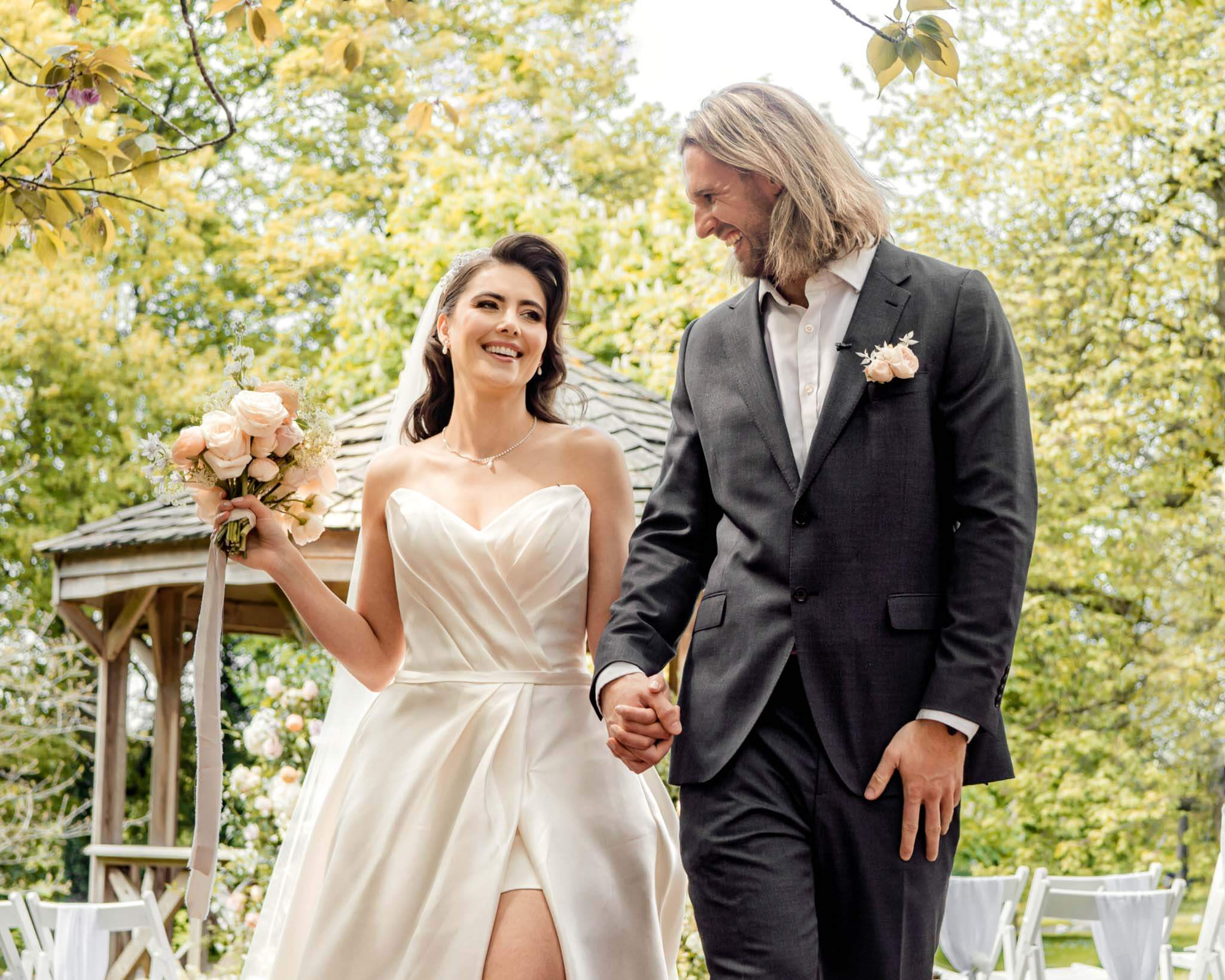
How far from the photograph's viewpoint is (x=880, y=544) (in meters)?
2.70

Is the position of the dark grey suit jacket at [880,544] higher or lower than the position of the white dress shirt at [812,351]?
lower

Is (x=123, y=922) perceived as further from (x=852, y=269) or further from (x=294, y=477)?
(x=852, y=269)

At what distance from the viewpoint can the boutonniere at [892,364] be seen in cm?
269

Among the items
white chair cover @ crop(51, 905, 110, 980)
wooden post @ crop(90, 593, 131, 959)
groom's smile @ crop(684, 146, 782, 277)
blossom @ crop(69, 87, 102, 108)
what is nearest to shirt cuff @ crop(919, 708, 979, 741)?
groom's smile @ crop(684, 146, 782, 277)

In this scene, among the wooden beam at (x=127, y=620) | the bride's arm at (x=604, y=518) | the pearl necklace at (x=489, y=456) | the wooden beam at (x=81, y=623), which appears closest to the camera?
the bride's arm at (x=604, y=518)

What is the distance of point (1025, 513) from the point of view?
8.72 feet

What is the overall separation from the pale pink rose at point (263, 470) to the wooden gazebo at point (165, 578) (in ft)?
14.8

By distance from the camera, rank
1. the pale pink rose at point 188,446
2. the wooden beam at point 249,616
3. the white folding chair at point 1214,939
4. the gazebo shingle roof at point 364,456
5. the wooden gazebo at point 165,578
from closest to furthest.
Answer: the pale pink rose at point 188,446
the white folding chair at point 1214,939
the gazebo shingle roof at point 364,456
the wooden gazebo at point 165,578
the wooden beam at point 249,616

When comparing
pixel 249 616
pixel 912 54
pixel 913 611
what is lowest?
pixel 913 611

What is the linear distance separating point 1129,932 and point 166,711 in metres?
7.29

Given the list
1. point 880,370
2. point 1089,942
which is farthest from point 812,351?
point 1089,942

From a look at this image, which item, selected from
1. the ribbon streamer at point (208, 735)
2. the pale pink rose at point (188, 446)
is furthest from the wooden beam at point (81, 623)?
the pale pink rose at point (188, 446)

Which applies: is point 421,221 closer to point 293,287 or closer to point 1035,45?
point 293,287

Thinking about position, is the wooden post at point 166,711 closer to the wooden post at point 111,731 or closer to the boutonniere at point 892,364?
the wooden post at point 111,731
